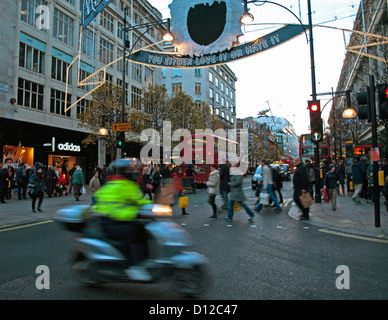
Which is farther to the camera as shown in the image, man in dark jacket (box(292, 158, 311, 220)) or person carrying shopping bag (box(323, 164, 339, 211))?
person carrying shopping bag (box(323, 164, 339, 211))

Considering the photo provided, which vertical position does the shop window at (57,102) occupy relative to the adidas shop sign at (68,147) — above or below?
above

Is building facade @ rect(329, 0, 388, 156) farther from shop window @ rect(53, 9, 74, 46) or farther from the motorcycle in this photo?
shop window @ rect(53, 9, 74, 46)

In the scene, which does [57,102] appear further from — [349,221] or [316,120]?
[349,221]

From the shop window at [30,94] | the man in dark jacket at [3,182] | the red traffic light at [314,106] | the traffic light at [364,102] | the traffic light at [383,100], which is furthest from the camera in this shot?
the shop window at [30,94]

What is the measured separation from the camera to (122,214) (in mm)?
3393

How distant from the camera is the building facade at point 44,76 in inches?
811

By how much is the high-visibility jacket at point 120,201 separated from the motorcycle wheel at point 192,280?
87 cm

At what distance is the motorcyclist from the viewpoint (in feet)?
11.2

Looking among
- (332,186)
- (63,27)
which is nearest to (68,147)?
(63,27)

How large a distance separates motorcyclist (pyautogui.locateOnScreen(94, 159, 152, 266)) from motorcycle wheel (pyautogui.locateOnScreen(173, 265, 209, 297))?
20.7 inches

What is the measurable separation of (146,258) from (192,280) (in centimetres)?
61

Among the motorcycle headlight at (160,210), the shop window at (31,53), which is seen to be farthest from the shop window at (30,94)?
the motorcycle headlight at (160,210)

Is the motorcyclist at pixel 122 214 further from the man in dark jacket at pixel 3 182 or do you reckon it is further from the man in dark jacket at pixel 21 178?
the man in dark jacket at pixel 21 178

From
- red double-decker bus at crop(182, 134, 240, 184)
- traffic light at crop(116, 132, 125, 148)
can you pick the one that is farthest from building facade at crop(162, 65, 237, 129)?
traffic light at crop(116, 132, 125, 148)
